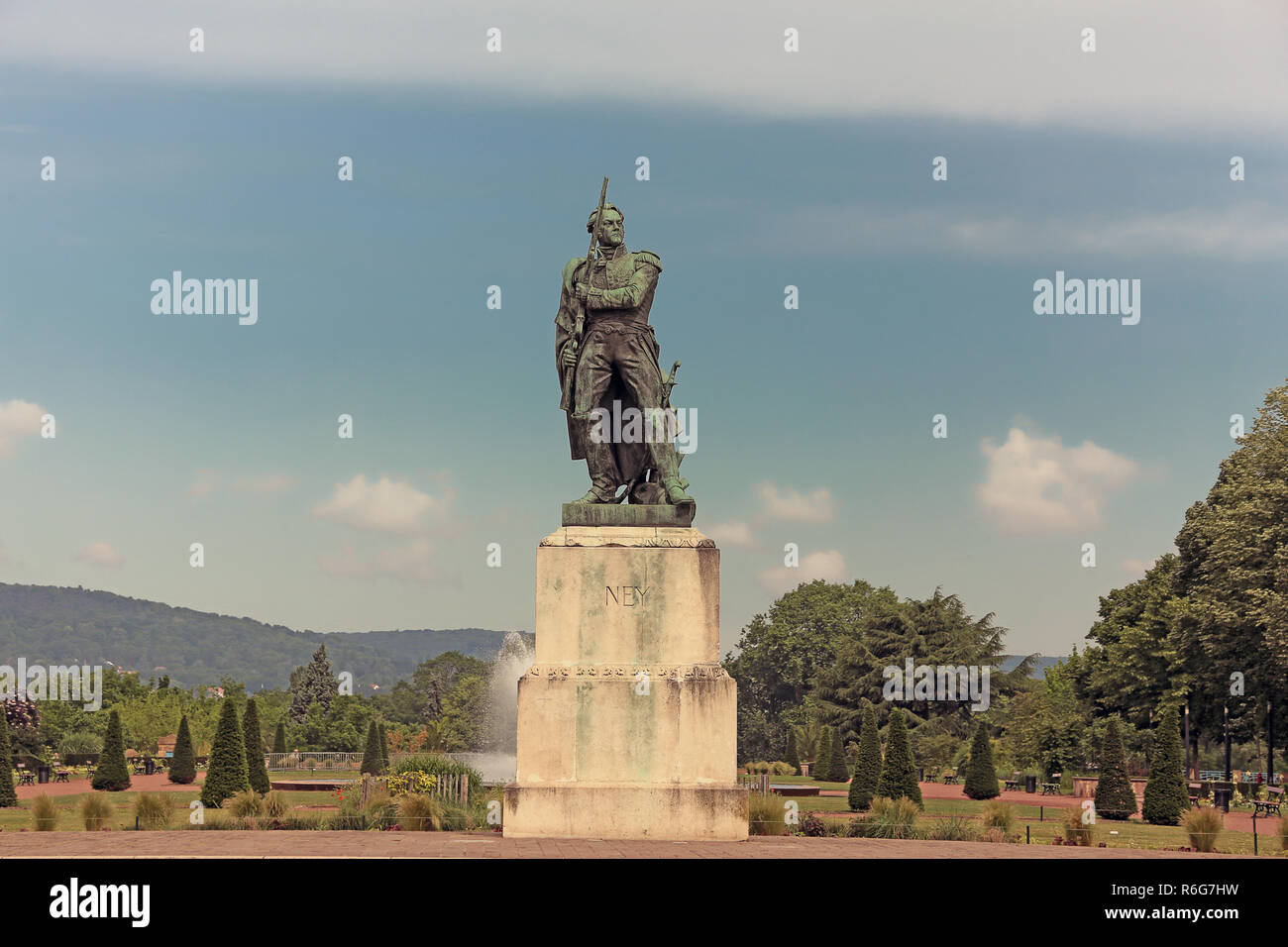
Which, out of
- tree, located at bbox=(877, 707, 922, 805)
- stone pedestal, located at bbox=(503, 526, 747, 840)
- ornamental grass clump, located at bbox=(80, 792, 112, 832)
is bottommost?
tree, located at bbox=(877, 707, 922, 805)

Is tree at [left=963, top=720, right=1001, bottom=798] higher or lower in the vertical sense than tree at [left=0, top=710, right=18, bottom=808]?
lower

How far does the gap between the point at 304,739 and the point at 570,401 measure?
81186 millimetres

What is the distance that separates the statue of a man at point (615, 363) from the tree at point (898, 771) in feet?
91.4

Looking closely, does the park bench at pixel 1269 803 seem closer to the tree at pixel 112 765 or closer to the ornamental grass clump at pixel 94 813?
the ornamental grass clump at pixel 94 813

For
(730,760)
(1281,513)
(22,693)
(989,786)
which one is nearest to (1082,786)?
(989,786)

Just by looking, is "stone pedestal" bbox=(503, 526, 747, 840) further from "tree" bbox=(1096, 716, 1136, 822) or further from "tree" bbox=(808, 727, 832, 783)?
"tree" bbox=(808, 727, 832, 783)

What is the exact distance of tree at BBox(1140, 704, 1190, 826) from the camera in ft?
130

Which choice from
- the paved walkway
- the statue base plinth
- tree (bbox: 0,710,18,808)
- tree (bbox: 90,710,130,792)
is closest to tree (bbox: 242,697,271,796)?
tree (bbox: 90,710,130,792)

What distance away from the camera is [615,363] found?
59.8 ft

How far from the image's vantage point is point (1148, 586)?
→ 2398 inches

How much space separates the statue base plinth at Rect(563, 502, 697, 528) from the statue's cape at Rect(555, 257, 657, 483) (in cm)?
66

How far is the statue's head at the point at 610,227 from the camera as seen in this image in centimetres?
1822

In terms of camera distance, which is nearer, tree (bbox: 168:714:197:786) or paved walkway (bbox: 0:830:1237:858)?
paved walkway (bbox: 0:830:1237:858)

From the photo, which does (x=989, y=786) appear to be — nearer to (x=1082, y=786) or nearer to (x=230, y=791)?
(x=1082, y=786)
